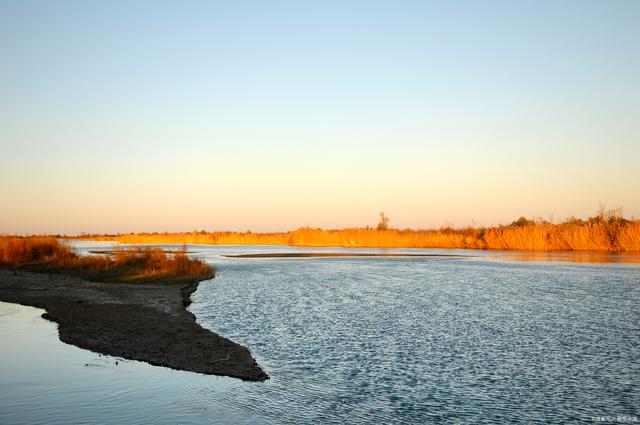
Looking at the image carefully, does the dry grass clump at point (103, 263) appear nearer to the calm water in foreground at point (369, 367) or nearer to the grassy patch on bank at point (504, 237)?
the calm water in foreground at point (369, 367)

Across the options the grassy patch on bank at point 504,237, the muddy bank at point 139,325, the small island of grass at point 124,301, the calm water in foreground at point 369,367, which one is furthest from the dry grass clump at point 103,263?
the grassy patch on bank at point 504,237

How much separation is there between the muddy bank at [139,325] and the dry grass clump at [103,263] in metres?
2.85

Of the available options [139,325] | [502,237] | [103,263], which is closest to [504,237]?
[502,237]

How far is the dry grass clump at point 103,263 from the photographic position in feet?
75.8

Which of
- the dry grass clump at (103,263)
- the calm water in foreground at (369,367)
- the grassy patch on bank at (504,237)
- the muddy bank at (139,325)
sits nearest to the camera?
the calm water in foreground at (369,367)

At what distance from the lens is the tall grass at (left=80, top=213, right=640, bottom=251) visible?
144 ft

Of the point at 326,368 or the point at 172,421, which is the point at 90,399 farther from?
the point at 326,368

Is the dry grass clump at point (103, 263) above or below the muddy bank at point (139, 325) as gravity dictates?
above

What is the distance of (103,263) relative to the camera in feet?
84.4

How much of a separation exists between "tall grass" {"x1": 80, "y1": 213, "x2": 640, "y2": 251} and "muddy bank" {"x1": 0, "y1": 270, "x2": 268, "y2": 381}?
120 ft

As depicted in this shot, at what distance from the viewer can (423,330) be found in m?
11.6

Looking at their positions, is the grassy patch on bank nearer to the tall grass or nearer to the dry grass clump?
the tall grass

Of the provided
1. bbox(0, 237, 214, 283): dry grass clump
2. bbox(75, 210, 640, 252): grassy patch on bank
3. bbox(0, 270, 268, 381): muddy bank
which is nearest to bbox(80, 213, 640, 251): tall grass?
bbox(75, 210, 640, 252): grassy patch on bank

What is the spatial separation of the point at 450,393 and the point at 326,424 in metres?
2.00
